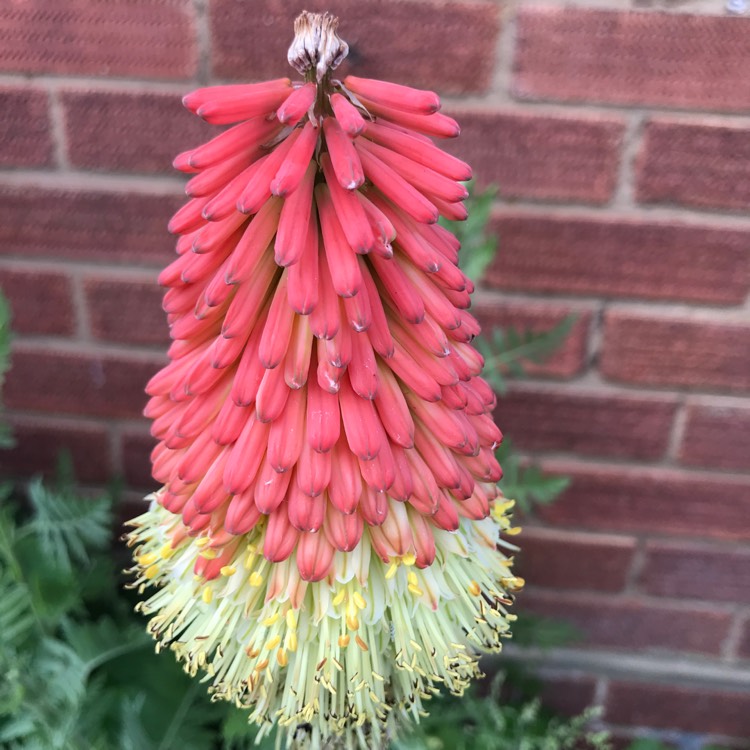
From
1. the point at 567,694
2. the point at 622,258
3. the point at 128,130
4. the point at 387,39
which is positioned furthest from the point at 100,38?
the point at 567,694

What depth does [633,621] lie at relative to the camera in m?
1.02

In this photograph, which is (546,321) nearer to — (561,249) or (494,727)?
(561,249)

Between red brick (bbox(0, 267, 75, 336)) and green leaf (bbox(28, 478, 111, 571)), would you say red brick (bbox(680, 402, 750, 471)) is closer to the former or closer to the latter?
green leaf (bbox(28, 478, 111, 571))

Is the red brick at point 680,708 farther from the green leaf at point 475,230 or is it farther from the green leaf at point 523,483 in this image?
the green leaf at point 475,230

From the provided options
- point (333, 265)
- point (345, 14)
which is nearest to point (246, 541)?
point (333, 265)

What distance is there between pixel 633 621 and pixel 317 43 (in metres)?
0.96

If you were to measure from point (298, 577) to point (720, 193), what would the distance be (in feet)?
2.13

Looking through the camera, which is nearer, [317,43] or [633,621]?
[317,43]

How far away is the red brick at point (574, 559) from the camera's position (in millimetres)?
977

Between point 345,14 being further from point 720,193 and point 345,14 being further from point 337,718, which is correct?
point 337,718

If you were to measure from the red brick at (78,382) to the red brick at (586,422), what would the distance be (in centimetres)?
50

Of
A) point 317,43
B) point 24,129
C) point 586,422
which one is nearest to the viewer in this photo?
point 317,43

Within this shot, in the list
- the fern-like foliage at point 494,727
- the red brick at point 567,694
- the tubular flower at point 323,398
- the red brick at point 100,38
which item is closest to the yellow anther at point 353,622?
the tubular flower at point 323,398

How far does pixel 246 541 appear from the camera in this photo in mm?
469
